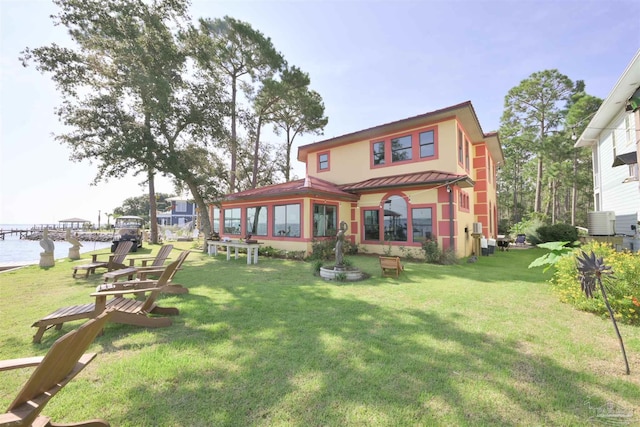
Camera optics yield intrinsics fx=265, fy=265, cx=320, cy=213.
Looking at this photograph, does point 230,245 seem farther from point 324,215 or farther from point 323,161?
point 323,161

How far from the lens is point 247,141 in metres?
25.6

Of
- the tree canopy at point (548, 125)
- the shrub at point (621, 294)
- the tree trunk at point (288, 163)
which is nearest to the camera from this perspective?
the shrub at point (621, 294)

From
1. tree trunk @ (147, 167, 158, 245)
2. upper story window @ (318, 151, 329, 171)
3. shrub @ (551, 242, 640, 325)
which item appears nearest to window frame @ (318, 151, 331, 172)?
upper story window @ (318, 151, 329, 171)

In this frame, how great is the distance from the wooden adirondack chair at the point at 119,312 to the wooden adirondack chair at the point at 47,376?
1704mm

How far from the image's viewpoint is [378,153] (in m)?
14.8

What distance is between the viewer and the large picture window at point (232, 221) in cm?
1667

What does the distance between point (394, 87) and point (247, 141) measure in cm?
1580

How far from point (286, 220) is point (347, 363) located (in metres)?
10.8

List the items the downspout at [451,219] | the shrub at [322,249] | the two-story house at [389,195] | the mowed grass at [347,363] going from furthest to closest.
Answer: the shrub at [322,249], the two-story house at [389,195], the downspout at [451,219], the mowed grass at [347,363]

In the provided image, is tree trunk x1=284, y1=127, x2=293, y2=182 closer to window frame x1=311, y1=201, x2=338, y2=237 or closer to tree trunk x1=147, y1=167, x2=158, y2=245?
tree trunk x1=147, y1=167, x2=158, y2=245

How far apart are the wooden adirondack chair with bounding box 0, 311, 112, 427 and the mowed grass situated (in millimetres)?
693

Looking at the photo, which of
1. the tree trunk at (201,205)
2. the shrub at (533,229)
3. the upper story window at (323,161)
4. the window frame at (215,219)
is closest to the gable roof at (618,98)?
the shrub at (533,229)

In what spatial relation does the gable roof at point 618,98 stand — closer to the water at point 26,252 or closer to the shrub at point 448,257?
the shrub at point 448,257

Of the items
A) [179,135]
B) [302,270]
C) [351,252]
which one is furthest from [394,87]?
[179,135]
